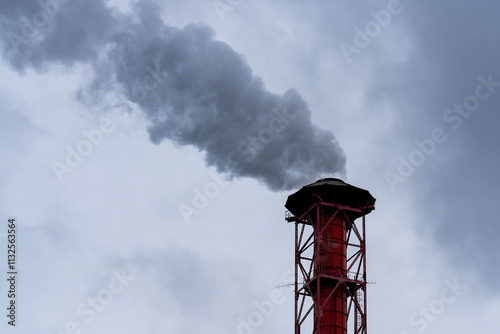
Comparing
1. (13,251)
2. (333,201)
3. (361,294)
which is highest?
(333,201)

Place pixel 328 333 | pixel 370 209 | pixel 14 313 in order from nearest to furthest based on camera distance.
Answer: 1. pixel 14 313
2. pixel 328 333
3. pixel 370 209

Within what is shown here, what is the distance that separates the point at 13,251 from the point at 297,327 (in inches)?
878

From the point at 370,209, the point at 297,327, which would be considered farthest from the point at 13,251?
the point at 370,209

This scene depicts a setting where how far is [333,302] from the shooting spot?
73.7 m

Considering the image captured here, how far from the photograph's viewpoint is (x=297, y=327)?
2960 inches

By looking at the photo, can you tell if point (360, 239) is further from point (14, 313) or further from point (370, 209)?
point (14, 313)

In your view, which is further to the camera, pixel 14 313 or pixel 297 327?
pixel 297 327

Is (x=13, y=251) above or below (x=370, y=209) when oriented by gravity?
below

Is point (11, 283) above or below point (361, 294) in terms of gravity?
below

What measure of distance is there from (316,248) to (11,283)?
75.4 ft

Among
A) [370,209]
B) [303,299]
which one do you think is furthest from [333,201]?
[303,299]

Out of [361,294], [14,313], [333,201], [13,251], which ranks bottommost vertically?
[14,313]

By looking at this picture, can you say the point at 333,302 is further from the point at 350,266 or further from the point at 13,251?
the point at 13,251

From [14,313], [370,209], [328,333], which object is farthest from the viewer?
[370,209]
